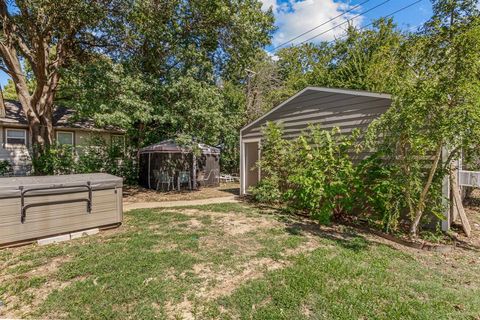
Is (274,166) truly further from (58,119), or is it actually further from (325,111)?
(58,119)

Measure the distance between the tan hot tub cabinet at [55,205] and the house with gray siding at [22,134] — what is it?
8.16 metres

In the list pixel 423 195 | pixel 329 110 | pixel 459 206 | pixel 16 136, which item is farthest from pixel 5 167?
pixel 459 206

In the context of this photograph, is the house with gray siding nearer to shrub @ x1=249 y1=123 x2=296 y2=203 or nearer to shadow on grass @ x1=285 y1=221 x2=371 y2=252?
shrub @ x1=249 y1=123 x2=296 y2=203

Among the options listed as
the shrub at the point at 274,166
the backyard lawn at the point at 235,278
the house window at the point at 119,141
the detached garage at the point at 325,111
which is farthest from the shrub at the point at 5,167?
the shrub at the point at 274,166

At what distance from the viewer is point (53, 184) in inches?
175

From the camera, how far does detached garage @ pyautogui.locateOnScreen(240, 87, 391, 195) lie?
610 centimetres

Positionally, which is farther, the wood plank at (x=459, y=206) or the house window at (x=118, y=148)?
the house window at (x=118, y=148)

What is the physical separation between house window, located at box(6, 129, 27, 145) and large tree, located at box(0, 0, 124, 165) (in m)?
2.59

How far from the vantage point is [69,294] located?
2.83m

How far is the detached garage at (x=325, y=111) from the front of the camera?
20.0ft

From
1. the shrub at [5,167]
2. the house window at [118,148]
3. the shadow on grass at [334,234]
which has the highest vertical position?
the house window at [118,148]

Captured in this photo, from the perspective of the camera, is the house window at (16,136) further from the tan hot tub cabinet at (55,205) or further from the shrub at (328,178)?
the shrub at (328,178)

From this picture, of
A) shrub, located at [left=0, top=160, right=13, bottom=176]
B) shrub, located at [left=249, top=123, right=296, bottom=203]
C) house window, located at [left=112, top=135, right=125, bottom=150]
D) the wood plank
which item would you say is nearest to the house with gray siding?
shrub, located at [left=0, top=160, right=13, bottom=176]

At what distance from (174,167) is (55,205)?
23.2 feet
